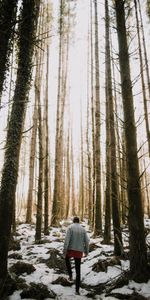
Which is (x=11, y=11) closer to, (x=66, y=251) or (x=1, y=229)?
(x=1, y=229)

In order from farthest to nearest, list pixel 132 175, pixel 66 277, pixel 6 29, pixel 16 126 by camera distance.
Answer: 1. pixel 6 29
2. pixel 66 277
3. pixel 16 126
4. pixel 132 175

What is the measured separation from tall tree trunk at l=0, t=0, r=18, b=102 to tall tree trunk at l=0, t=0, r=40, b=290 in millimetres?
263

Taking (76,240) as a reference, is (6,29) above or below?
above

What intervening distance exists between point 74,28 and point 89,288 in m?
16.1

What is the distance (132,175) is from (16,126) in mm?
2588

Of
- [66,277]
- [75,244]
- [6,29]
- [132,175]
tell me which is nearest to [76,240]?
[75,244]

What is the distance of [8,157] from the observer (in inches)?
231

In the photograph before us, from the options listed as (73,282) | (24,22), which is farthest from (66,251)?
(24,22)

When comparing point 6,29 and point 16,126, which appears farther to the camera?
point 6,29

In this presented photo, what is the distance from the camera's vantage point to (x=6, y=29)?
709 cm

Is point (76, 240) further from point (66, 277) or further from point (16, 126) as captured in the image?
point (16, 126)

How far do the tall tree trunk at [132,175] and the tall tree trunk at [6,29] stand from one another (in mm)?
2709

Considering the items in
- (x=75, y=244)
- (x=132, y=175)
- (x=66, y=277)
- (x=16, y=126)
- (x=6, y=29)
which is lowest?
(x=66, y=277)

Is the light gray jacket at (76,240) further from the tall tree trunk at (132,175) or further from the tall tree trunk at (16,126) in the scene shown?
the tall tree trunk at (16,126)
